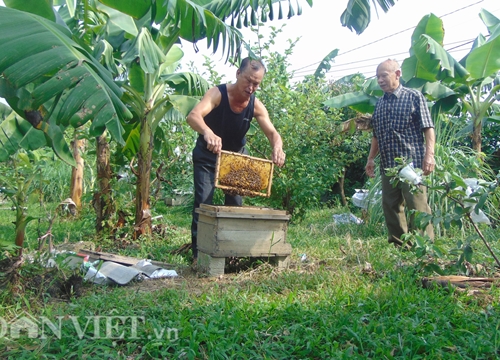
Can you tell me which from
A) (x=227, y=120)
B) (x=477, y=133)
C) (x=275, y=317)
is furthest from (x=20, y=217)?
(x=477, y=133)

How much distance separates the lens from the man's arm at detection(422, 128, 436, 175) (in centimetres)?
556

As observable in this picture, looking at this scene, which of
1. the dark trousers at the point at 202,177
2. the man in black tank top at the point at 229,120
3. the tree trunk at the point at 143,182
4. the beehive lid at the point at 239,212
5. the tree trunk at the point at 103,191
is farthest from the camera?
the tree trunk at the point at 103,191

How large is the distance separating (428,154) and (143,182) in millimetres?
3818

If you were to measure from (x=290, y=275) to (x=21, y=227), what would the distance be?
2292 mm

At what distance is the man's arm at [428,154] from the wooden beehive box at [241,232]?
1876mm

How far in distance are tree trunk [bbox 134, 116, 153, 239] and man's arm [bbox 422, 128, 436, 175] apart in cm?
364

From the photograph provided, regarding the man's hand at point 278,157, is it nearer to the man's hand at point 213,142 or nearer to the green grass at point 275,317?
the man's hand at point 213,142

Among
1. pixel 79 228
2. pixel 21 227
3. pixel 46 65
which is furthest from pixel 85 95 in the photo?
pixel 79 228

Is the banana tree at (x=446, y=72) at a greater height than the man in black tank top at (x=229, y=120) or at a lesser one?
greater

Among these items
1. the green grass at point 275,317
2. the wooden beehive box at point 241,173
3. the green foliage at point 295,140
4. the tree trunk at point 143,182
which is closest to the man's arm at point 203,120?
the wooden beehive box at point 241,173

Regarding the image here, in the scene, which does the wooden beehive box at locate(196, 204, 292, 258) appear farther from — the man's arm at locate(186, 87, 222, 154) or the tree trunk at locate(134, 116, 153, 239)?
the tree trunk at locate(134, 116, 153, 239)

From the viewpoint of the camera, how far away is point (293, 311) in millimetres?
3326

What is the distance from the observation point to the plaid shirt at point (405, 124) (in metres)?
5.84

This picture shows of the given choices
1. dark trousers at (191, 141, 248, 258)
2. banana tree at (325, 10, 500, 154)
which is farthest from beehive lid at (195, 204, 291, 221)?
banana tree at (325, 10, 500, 154)
